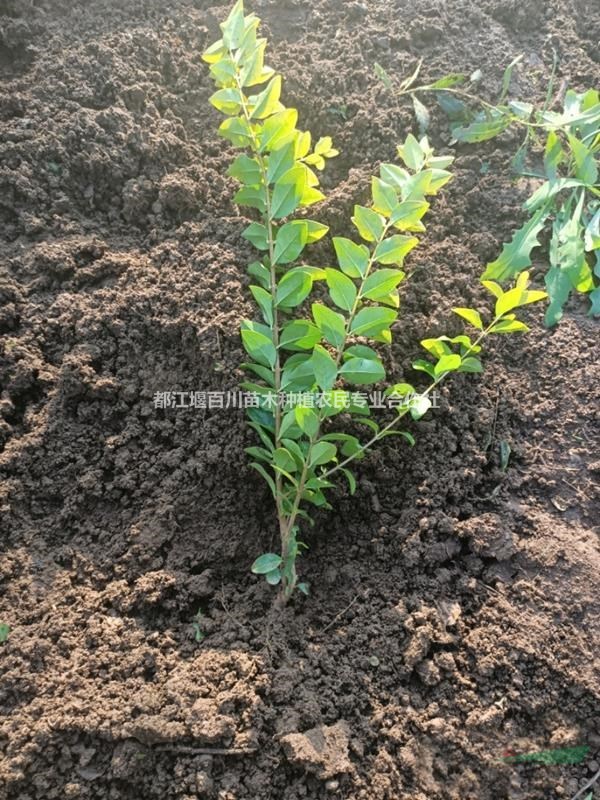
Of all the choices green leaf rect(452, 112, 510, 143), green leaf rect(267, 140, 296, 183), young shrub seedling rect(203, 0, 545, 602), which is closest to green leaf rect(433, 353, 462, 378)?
young shrub seedling rect(203, 0, 545, 602)

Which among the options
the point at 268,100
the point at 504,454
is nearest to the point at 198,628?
the point at 504,454

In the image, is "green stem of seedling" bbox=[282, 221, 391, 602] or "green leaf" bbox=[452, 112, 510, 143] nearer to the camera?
"green stem of seedling" bbox=[282, 221, 391, 602]

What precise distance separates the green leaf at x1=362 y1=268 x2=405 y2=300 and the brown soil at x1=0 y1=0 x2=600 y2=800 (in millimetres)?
333

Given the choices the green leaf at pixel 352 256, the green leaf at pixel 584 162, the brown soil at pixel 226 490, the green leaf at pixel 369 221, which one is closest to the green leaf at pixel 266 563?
the brown soil at pixel 226 490

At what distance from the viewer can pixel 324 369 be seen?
1.51 meters

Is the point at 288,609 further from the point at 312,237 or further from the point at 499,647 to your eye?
the point at 312,237

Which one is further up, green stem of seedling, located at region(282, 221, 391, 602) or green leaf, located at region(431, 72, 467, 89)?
green leaf, located at region(431, 72, 467, 89)

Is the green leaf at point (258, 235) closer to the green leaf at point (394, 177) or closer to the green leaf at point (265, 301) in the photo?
the green leaf at point (265, 301)

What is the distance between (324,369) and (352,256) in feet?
0.92

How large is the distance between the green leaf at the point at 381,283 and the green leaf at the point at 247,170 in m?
0.40

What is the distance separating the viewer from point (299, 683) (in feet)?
5.01

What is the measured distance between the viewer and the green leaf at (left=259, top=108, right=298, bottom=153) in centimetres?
162

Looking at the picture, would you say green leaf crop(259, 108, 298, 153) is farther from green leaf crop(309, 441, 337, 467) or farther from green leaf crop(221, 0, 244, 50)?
green leaf crop(309, 441, 337, 467)

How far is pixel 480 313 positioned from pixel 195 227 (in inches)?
34.0
